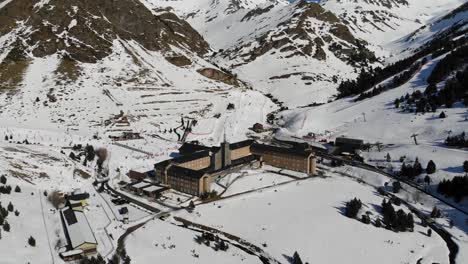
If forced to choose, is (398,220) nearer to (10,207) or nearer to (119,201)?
(119,201)

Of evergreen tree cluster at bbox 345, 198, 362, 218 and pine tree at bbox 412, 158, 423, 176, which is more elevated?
pine tree at bbox 412, 158, 423, 176

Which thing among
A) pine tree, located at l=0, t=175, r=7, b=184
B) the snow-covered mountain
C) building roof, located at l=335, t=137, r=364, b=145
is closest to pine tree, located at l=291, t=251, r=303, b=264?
pine tree, located at l=0, t=175, r=7, b=184

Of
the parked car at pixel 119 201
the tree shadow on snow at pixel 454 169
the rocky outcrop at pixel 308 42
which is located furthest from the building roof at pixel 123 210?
the rocky outcrop at pixel 308 42

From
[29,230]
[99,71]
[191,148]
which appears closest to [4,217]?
[29,230]

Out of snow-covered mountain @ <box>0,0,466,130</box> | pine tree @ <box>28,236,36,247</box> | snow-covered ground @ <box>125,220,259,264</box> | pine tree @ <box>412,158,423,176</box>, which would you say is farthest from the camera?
snow-covered mountain @ <box>0,0,466,130</box>

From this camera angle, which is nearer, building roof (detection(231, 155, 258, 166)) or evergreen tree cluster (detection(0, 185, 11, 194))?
evergreen tree cluster (detection(0, 185, 11, 194))

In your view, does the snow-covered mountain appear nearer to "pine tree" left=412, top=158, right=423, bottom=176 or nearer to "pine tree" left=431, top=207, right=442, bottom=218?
"pine tree" left=412, top=158, right=423, bottom=176

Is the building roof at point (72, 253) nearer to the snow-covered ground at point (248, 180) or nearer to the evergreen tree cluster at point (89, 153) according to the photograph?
the snow-covered ground at point (248, 180)
